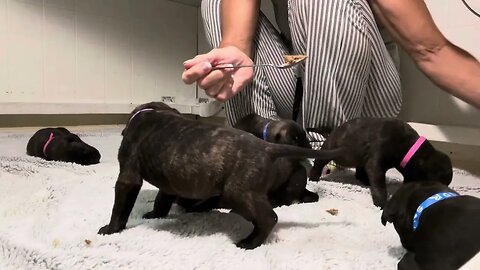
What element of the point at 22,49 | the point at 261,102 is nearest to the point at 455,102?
the point at 261,102

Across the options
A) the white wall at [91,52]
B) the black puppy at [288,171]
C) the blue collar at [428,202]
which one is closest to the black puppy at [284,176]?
the black puppy at [288,171]

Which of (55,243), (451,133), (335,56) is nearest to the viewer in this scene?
(55,243)

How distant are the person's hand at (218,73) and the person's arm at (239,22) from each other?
15 cm

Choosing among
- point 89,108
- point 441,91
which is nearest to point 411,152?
point 441,91

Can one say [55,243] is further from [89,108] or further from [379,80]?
[89,108]

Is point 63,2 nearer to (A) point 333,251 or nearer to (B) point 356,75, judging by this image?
(B) point 356,75

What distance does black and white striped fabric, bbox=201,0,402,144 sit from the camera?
1.26 m

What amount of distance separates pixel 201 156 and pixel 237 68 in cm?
36

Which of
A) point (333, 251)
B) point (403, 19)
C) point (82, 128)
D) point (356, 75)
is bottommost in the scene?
point (82, 128)

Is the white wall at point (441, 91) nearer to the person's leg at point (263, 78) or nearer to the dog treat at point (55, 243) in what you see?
the person's leg at point (263, 78)

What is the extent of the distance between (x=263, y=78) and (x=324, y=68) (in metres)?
0.24

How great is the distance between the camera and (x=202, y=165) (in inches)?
30.4

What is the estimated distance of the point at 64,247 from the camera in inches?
29.1

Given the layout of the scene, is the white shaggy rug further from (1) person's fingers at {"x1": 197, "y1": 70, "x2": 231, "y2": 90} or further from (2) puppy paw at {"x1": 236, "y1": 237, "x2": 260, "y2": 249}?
(1) person's fingers at {"x1": 197, "y1": 70, "x2": 231, "y2": 90}
